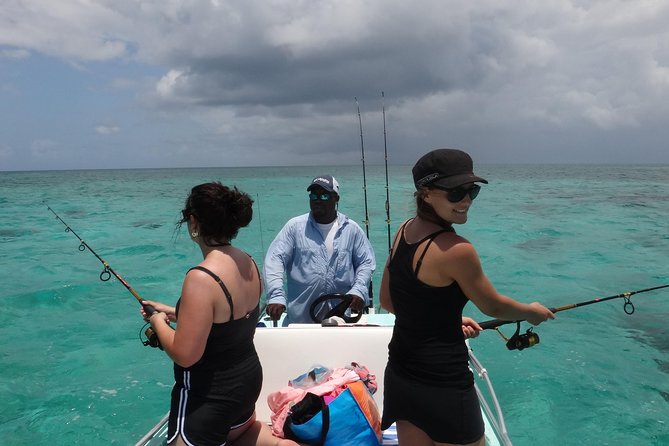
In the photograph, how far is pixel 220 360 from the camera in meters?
2.07

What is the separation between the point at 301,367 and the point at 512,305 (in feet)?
5.94

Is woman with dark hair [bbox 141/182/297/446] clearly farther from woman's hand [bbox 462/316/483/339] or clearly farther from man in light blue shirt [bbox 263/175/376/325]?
man in light blue shirt [bbox 263/175/376/325]

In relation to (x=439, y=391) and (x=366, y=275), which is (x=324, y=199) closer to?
(x=366, y=275)

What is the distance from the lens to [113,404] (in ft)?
19.9

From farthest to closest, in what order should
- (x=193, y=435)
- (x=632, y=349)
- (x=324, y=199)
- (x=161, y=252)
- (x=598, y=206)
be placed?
(x=598, y=206), (x=161, y=252), (x=632, y=349), (x=324, y=199), (x=193, y=435)

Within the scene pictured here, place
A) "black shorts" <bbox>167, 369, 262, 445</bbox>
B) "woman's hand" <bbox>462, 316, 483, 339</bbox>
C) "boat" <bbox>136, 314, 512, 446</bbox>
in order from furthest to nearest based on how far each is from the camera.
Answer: "boat" <bbox>136, 314, 512, 446</bbox> < "woman's hand" <bbox>462, 316, 483, 339</bbox> < "black shorts" <bbox>167, 369, 262, 445</bbox>

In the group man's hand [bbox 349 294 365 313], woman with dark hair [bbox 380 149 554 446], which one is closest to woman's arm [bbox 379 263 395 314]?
woman with dark hair [bbox 380 149 554 446]

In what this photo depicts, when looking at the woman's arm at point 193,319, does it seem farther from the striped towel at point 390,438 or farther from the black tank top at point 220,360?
the striped towel at point 390,438

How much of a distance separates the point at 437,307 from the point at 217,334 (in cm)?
90

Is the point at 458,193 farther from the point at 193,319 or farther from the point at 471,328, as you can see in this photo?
the point at 193,319

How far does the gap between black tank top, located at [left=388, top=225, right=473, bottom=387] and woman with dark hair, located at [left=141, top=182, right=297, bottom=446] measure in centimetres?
65

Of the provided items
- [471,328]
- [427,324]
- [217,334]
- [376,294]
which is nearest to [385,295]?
[427,324]

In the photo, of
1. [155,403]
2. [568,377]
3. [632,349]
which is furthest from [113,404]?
[632,349]

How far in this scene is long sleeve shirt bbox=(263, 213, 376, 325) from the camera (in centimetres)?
446
